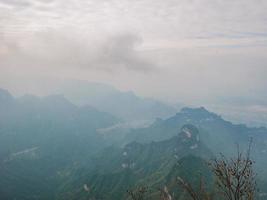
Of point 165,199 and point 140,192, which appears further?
point 140,192

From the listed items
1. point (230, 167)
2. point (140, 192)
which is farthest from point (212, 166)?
point (140, 192)

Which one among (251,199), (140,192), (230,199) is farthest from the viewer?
(140,192)

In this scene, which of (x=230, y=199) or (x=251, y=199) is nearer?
(x=251, y=199)

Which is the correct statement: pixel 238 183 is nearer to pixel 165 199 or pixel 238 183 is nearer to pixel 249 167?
pixel 249 167

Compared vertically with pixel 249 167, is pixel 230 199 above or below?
below

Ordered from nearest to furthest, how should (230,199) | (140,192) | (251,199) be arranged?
1. (251,199)
2. (230,199)
3. (140,192)

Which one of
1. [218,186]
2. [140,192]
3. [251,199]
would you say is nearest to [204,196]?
[218,186]

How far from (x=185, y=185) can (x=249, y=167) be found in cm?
292

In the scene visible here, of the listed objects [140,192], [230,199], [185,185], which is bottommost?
[140,192]

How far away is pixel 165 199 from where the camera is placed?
17.5m

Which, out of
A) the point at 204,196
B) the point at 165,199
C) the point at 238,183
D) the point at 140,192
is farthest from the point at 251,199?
the point at 140,192

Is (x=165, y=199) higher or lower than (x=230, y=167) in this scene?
lower

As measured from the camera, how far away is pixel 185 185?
55.2ft

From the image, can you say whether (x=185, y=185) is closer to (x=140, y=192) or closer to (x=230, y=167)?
(x=230, y=167)
